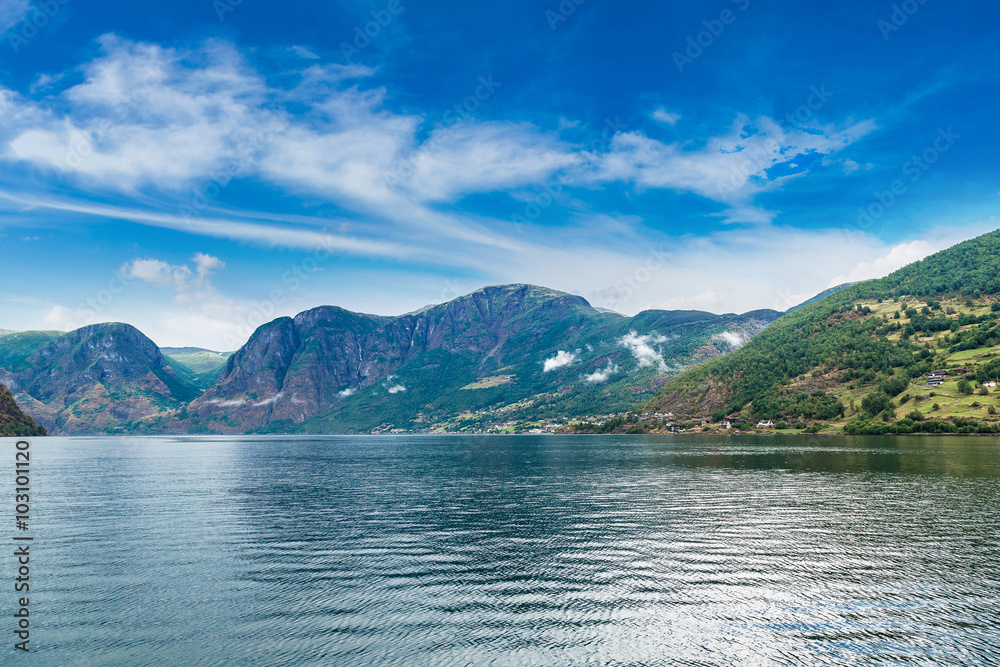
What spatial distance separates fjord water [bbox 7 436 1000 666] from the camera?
84.9 feet

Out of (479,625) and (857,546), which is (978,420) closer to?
(857,546)

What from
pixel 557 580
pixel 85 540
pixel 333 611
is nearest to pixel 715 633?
pixel 557 580

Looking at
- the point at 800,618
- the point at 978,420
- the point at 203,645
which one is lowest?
the point at 978,420

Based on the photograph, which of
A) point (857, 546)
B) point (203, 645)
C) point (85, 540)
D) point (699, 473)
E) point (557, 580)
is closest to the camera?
point (203, 645)

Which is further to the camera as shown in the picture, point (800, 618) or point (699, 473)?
point (699, 473)

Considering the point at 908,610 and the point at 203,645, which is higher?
the point at 203,645

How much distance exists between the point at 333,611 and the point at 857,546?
43.9m

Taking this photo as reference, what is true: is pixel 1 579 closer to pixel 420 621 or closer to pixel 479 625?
pixel 420 621

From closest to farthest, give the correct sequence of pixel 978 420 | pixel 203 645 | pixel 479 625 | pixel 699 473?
pixel 203 645
pixel 479 625
pixel 699 473
pixel 978 420

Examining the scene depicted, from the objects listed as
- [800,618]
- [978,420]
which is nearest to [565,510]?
[800,618]

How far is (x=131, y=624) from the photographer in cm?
2891

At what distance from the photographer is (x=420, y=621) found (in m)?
29.0

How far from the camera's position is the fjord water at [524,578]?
25.9 m

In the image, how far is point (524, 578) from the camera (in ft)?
121
